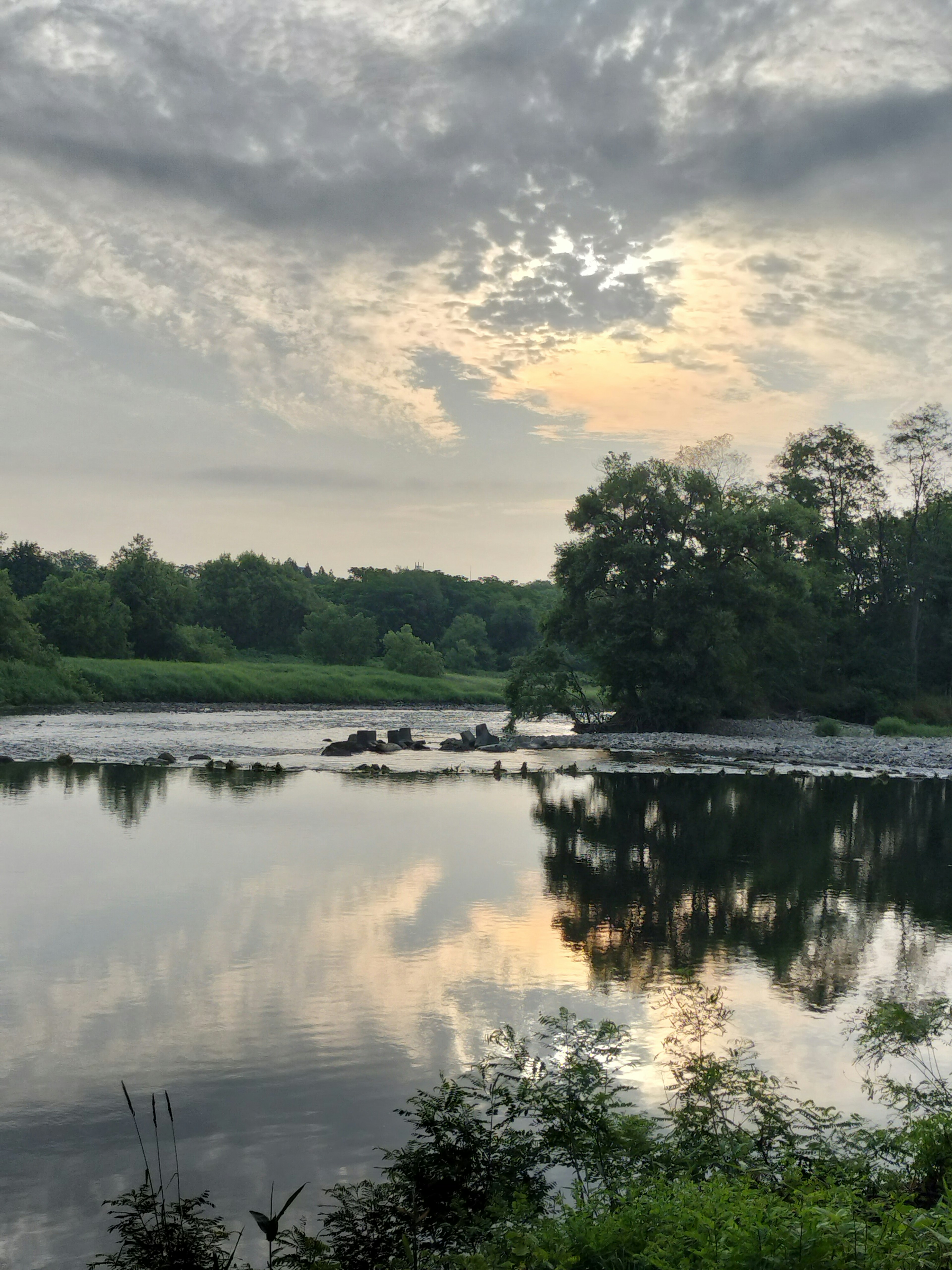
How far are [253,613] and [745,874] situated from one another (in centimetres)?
12640

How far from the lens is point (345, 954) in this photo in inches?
469

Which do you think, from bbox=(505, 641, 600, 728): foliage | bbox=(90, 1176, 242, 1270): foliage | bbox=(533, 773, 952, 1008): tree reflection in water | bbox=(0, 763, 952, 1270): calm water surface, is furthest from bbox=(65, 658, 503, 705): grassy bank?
bbox=(90, 1176, 242, 1270): foliage

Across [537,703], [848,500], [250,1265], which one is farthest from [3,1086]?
[848,500]

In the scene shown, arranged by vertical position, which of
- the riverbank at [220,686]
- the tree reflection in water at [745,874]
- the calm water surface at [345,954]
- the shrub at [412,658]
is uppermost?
the shrub at [412,658]

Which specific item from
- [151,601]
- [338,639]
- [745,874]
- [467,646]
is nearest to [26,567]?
[151,601]

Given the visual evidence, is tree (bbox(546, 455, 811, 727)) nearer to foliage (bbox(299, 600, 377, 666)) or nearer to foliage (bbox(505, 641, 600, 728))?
foliage (bbox(505, 641, 600, 728))

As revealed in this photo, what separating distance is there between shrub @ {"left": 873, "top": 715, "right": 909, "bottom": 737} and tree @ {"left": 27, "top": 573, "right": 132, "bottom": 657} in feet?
209

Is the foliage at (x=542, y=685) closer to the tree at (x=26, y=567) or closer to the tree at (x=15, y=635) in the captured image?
the tree at (x=15, y=635)

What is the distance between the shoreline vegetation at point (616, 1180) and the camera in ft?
15.4

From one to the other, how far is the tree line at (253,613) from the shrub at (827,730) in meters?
14.9

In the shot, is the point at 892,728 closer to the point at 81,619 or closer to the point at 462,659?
the point at 81,619

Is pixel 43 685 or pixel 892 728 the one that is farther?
pixel 43 685

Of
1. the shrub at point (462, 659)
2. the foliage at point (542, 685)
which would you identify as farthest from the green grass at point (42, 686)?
the shrub at point (462, 659)

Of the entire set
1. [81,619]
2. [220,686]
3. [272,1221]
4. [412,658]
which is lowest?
[272,1221]
